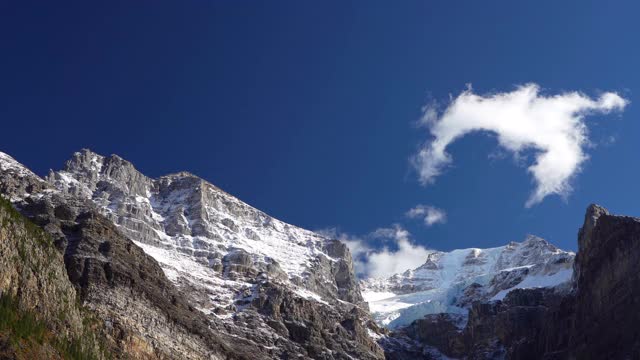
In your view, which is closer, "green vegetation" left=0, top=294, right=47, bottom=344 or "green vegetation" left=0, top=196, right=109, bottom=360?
"green vegetation" left=0, top=294, right=47, bottom=344

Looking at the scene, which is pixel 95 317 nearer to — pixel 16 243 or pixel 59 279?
pixel 59 279

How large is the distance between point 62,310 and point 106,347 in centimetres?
3126

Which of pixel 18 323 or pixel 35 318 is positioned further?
pixel 35 318

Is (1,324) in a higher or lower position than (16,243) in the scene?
lower

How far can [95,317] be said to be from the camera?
191 metres

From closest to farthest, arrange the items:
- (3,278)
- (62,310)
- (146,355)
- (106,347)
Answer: (3,278)
(62,310)
(106,347)
(146,355)

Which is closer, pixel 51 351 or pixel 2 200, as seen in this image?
pixel 51 351

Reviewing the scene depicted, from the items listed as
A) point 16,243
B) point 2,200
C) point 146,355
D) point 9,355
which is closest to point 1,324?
point 9,355

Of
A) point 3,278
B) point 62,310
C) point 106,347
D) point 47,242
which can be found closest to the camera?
point 3,278

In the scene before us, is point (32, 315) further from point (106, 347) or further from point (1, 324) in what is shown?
point (106, 347)

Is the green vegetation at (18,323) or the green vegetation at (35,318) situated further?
the green vegetation at (35,318)

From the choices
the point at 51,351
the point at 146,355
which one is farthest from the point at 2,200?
the point at 146,355

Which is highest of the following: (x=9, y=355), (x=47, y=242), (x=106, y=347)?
(x=47, y=242)

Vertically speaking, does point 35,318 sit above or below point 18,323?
above
